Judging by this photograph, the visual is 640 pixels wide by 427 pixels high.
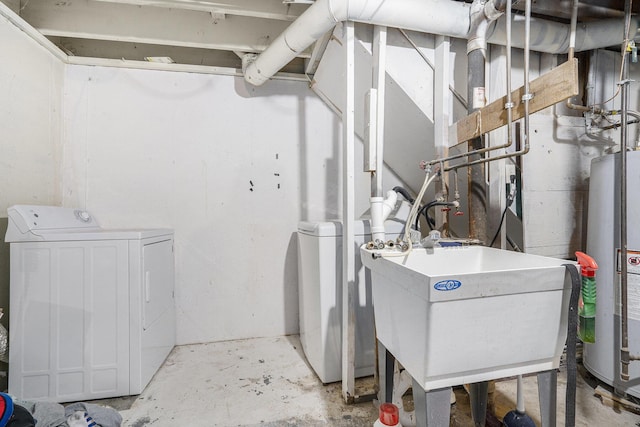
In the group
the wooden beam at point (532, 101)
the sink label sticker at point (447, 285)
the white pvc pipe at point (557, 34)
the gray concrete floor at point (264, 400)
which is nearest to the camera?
the sink label sticker at point (447, 285)

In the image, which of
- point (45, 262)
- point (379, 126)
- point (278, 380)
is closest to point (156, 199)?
point (45, 262)

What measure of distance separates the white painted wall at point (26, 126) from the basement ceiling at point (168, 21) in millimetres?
232

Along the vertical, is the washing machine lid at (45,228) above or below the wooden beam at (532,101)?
below

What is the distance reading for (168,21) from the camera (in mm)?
1821

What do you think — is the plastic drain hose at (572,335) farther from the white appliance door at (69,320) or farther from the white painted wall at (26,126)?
the white painted wall at (26,126)

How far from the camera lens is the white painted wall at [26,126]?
1480mm

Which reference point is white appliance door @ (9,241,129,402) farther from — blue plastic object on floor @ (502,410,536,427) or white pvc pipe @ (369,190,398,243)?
blue plastic object on floor @ (502,410,536,427)

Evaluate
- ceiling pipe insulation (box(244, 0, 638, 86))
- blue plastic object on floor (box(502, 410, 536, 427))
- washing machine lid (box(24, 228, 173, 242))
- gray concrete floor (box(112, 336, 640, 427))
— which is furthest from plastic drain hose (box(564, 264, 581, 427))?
washing machine lid (box(24, 228, 173, 242))

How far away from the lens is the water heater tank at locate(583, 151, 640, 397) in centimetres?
135

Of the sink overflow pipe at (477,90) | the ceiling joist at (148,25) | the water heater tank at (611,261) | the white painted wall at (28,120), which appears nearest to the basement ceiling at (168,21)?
the ceiling joist at (148,25)

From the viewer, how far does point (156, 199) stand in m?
1.98

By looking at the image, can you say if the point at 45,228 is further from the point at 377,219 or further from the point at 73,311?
the point at 377,219

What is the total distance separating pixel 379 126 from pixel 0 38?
1.88m

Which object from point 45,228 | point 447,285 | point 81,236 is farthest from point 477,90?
point 45,228
